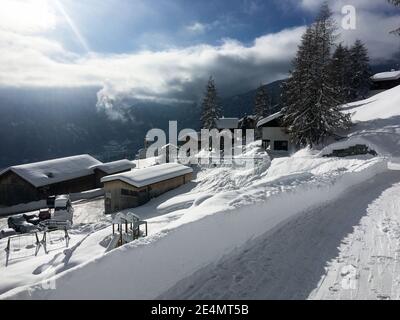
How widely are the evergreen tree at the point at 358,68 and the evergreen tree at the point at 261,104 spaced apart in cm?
1771

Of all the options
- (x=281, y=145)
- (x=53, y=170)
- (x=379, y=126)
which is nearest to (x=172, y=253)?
(x=379, y=126)

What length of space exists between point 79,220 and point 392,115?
1487 inches

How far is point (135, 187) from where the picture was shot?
2912cm

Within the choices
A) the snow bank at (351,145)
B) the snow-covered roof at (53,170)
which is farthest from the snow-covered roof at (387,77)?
the snow-covered roof at (53,170)

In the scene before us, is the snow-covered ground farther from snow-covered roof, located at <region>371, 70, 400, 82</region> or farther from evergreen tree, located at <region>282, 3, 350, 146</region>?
snow-covered roof, located at <region>371, 70, 400, 82</region>

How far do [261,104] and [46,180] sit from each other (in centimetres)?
4222

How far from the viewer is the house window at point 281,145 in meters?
40.6

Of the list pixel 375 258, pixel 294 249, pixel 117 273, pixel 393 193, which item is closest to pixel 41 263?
pixel 117 273

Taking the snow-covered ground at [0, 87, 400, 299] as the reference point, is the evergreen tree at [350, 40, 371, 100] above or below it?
above

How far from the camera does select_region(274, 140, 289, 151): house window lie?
40.6 meters

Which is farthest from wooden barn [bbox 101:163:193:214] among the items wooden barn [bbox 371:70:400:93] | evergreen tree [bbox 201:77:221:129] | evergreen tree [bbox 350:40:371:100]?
wooden barn [bbox 371:70:400:93]

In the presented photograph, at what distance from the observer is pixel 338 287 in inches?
220

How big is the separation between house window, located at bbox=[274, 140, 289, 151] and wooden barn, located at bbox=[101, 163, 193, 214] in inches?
631
